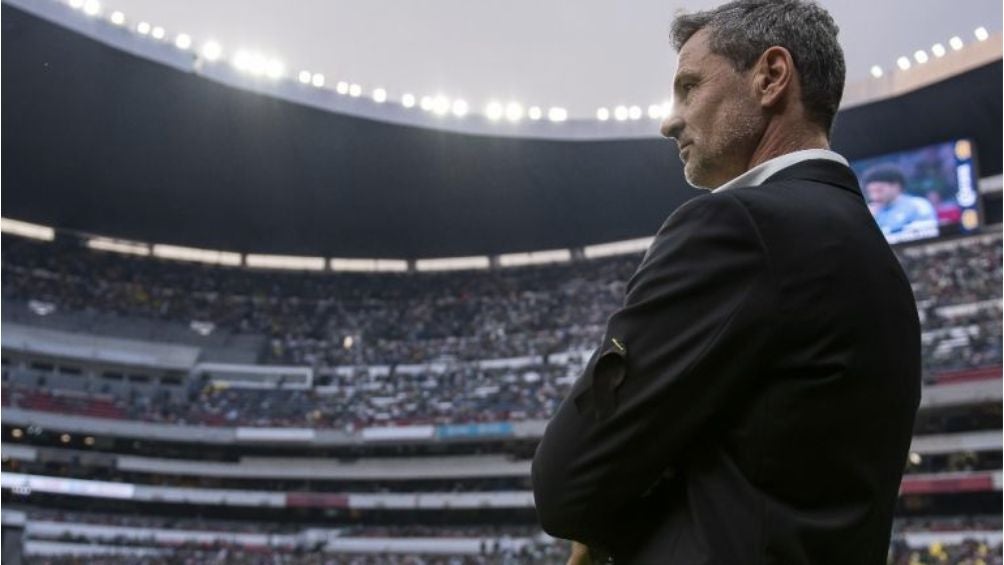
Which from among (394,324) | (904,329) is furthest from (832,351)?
(394,324)

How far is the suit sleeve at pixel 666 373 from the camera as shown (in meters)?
1.15

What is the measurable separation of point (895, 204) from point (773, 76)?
3695 cm

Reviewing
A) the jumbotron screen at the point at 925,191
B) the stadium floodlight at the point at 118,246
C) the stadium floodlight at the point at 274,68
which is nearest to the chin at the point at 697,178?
the jumbotron screen at the point at 925,191

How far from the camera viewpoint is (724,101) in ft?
4.67

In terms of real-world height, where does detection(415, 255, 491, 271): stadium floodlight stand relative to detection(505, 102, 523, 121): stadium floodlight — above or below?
below

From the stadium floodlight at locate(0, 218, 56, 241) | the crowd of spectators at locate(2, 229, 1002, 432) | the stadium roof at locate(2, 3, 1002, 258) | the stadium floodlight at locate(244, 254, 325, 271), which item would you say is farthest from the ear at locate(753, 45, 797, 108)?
the stadium floodlight at locate(244, 254, 325, 271)

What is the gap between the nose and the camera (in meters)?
1.47

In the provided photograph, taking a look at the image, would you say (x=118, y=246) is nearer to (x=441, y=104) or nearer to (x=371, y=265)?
(x=371, y=265)

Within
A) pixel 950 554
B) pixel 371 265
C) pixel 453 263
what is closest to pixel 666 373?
pixel 950 554

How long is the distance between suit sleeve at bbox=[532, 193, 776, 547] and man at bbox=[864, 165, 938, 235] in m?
35.2

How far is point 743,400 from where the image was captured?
1.18m

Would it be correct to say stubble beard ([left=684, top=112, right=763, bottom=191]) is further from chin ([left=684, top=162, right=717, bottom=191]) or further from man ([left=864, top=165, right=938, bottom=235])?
man ([left=864, top=165, right=938, bottom=235])

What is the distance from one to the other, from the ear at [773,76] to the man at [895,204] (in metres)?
34.9

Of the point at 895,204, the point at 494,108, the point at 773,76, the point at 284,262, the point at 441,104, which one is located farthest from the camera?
the point at 284,262
